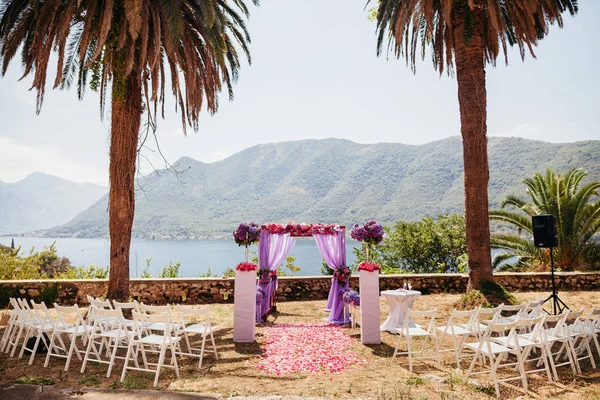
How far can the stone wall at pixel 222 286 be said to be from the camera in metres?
10.8

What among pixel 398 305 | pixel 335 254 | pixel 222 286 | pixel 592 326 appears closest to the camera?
pixel 592 326

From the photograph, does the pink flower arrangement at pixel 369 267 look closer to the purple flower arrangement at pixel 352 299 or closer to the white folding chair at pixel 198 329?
the purple flower arrangement at pixel 352 299

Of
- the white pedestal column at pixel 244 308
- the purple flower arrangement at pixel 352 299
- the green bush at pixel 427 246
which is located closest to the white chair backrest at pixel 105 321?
the white pedestal column at pixel 244 308

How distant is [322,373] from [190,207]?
12986cm

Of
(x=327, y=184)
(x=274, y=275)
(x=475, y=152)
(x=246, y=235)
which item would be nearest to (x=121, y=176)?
(x=246, y=235)

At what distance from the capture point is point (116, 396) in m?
4.15

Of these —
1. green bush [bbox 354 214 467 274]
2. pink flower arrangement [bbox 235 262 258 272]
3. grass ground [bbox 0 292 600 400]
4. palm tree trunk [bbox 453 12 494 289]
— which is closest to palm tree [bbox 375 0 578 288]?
palm tree trunk [bbox 453 12 494 289]

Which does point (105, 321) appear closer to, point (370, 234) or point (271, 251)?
point (271, 251)

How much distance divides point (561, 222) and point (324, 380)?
11734 millimetres

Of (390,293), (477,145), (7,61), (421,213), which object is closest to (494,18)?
Result: (477,145)

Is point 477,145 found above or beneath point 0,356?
above

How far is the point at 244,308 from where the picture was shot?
737cm

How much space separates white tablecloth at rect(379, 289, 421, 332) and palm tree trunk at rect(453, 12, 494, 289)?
8.42 feet

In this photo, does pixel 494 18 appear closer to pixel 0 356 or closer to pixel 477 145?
pixel 477 145
